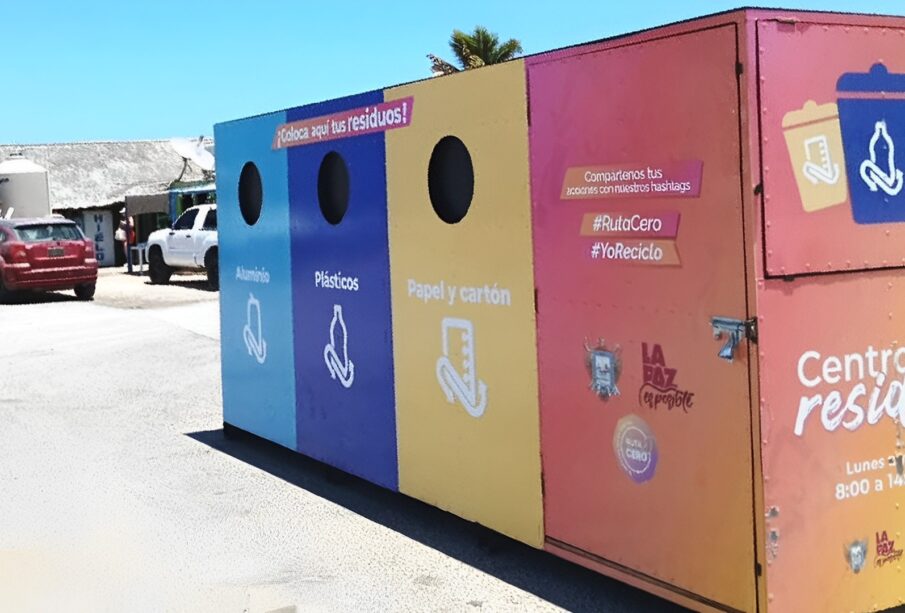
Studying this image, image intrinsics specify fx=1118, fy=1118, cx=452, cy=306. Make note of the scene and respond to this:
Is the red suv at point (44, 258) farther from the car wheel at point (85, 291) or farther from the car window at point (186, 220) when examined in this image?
the car window at point (186, 220)

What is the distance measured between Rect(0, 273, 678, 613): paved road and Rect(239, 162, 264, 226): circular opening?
1.82 meters

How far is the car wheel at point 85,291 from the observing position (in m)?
23.8

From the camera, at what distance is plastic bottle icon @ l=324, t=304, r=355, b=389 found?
6.96 metres

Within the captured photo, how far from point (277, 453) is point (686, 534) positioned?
15.4ft

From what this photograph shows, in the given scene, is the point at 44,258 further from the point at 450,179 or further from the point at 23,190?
the point at 450,179

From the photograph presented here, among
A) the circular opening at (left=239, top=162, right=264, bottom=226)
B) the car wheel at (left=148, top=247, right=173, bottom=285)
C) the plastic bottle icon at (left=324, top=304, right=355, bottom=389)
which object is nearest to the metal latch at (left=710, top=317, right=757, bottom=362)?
the plastic bottle icon at (left=324, top=304, right=355, bottom=389)

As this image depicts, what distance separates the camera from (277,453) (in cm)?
859

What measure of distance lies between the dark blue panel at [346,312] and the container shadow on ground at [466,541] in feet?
0.67

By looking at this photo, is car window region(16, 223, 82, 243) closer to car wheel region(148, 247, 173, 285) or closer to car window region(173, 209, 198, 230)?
car window region(173, 209, 198, 230)

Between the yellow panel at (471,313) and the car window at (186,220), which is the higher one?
the car window at (186,220)

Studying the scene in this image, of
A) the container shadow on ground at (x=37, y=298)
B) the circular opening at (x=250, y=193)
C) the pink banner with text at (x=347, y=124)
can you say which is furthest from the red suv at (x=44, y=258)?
the pink banner with text at (x=347, y=124)

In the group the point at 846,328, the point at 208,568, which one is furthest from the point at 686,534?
the point at 208,568

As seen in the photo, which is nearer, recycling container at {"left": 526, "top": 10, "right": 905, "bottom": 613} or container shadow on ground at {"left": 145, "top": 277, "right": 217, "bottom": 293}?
recycling container at {"left": 526, "top": 10, "right": 905, "bottom": 613}

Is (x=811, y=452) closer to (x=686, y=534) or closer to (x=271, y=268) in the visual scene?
(x=686, y=534)
